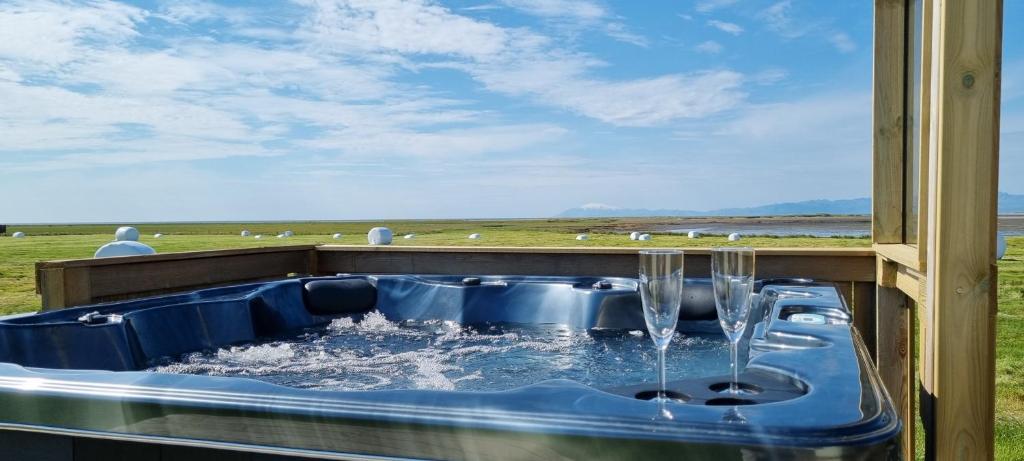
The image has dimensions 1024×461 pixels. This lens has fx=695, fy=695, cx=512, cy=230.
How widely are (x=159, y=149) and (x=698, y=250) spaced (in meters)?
22.9

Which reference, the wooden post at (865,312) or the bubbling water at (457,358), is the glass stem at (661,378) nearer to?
the bubbling water at (457,358)

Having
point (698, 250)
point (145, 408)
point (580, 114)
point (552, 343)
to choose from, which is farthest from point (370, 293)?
point (580, 114)

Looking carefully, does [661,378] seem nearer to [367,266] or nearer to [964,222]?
[964,222]

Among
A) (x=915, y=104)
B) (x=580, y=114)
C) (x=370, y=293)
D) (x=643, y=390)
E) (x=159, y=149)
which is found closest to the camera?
(x=643, y=390)

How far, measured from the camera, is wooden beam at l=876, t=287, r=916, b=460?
2510 millimetres

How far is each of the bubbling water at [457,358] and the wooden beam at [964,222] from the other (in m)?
0.74

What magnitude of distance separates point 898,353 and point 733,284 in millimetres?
1781

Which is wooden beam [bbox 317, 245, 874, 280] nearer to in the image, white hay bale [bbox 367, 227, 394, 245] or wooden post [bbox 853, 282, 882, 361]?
wooden post [bbox 853, 282, 882, 361]

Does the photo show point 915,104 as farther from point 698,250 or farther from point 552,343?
point 552,343

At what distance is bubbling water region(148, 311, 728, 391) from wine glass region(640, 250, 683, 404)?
89cm

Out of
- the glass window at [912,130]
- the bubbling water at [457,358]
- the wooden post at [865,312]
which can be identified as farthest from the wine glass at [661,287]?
the wooden post at [865,312]

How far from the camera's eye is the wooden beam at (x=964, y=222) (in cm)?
134

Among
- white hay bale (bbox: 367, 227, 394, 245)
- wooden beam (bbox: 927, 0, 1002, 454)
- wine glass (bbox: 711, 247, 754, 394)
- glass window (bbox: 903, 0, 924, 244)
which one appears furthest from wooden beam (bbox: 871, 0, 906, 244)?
white hay bale (bbox: 367, 227, 394, 245)

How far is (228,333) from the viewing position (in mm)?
2746
